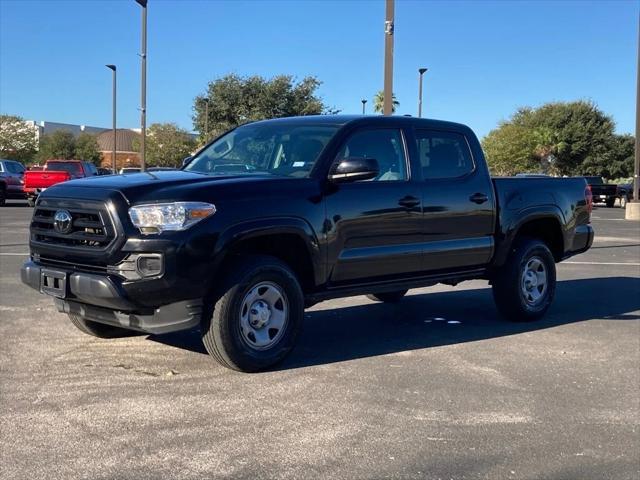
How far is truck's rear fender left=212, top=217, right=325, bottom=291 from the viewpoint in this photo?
508 cm

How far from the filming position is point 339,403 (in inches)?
186

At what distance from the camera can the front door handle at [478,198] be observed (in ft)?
22.6

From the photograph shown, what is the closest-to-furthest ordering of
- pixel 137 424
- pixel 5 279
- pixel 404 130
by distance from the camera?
pixel 137 424
pixel 404 130
pixel 5 279

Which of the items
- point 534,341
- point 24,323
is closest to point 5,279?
point 24,323

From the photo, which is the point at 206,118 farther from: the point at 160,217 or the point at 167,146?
the point at 160,217

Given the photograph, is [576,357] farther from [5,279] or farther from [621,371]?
[5,279]

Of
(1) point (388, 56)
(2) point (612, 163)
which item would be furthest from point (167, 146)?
(1) point (388, 56)

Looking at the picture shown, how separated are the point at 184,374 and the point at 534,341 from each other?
11.0 ft

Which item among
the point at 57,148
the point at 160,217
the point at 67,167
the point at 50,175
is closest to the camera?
the point at 160,217

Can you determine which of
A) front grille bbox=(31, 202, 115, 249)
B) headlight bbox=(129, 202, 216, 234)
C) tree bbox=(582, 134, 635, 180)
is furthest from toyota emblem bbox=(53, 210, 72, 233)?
tree bbox=(582, 134, 635, 180)

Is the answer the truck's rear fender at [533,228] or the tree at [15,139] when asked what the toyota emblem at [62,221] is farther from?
the tree at [15,139]

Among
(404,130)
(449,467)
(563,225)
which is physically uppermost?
(404,130)

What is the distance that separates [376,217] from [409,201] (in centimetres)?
45

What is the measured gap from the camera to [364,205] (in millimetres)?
5918
